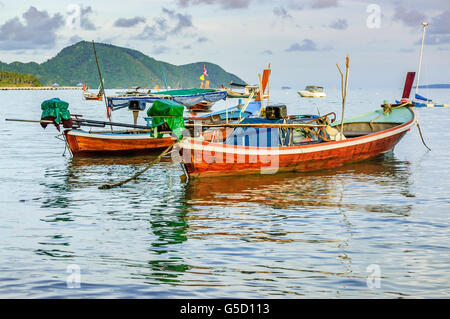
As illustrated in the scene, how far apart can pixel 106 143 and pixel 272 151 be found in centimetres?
979

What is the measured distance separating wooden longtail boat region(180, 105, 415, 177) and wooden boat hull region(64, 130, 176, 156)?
690cm

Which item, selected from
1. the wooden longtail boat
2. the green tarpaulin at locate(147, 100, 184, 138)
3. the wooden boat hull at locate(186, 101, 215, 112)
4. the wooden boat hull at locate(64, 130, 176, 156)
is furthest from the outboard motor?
the wooden boat hull at locate(186, 101, 215, 112)

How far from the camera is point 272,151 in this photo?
65.2ft

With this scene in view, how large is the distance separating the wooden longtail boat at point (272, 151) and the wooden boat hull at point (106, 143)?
6.90 meters

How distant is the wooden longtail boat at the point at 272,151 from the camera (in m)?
18.6

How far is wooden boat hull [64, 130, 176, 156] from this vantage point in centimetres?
2544

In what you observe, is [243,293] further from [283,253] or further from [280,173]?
[280,173]
